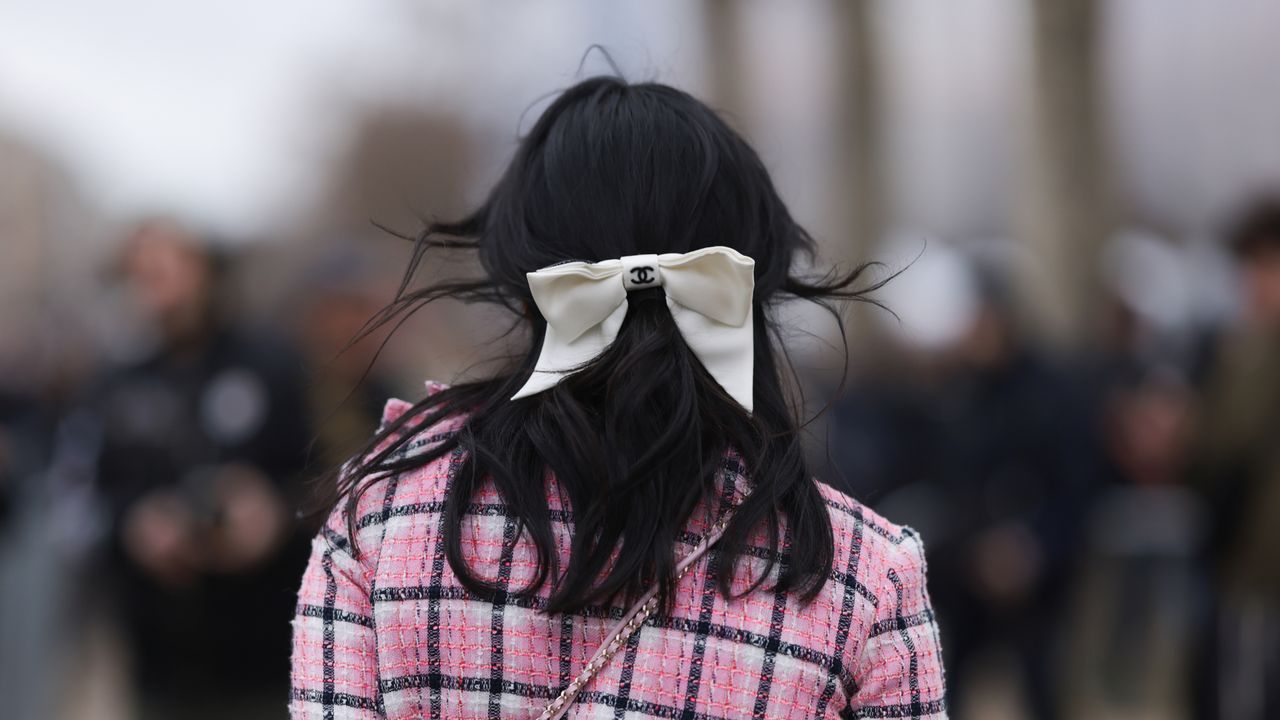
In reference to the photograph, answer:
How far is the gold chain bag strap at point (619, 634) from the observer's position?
1.36 m

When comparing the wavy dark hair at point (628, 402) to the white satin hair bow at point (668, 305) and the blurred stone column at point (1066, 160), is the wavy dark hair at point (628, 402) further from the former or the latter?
the blurred stone column at point (1066, 160)

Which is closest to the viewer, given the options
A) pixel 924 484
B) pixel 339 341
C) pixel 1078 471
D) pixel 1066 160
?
pixel 339 341

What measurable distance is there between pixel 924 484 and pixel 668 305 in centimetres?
391

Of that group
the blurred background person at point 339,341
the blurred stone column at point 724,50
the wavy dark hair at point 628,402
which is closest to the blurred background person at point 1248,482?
the blurred background person at point 339,341

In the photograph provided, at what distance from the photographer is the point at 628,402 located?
139 centimetres

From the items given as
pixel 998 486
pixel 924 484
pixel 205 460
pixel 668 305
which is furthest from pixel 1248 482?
pixel 668 305

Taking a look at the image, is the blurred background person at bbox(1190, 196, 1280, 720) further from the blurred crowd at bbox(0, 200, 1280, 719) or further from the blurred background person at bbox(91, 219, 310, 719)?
the blurred background person at bbox(91, 219, 310, 719)

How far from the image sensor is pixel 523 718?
1385 mm

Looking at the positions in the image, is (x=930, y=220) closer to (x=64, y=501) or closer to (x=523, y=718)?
(x=64, y=501)

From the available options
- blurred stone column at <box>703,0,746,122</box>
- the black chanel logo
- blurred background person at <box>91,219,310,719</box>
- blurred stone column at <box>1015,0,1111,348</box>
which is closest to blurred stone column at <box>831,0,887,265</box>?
blurred stone column at <box>703,0,746,122</box>

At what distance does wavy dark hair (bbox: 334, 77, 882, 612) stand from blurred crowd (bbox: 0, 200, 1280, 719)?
1.97m

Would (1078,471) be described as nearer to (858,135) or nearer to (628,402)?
(628,402)

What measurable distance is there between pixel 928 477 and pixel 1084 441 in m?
0.57

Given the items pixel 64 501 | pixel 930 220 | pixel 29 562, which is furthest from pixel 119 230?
pixel 930 220
